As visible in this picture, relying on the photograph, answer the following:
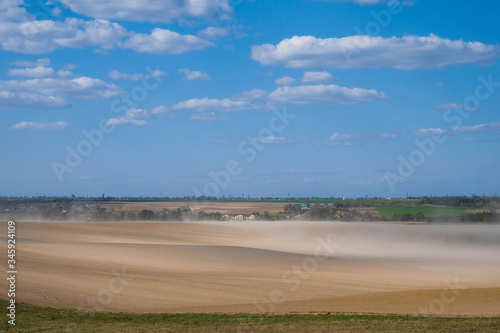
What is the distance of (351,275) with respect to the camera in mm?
31891

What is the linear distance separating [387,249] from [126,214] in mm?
45501

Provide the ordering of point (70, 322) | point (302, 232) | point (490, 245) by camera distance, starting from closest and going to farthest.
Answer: point (70, 322), point (490, 245), point (302, 232)

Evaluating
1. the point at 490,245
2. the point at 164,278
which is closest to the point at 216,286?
the point at 164,278

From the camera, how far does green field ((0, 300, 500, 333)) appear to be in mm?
16344

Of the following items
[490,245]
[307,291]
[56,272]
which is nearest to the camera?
[307,291]

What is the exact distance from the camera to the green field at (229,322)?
16344 millimetres

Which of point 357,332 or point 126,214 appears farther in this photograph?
point 126,214

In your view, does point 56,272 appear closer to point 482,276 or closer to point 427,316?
point 427,316

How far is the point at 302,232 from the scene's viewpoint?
236 feet

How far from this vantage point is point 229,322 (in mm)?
17891

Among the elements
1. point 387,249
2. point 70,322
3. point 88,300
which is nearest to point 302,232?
point 387,249

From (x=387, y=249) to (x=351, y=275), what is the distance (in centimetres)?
2528

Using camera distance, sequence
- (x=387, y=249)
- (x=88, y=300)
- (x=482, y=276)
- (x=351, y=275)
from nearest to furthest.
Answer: (x=88, y=300) → (x=351, y=275) → (x=482, y=276) → (x=387, y=249)

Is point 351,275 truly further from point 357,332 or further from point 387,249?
point 387,249
